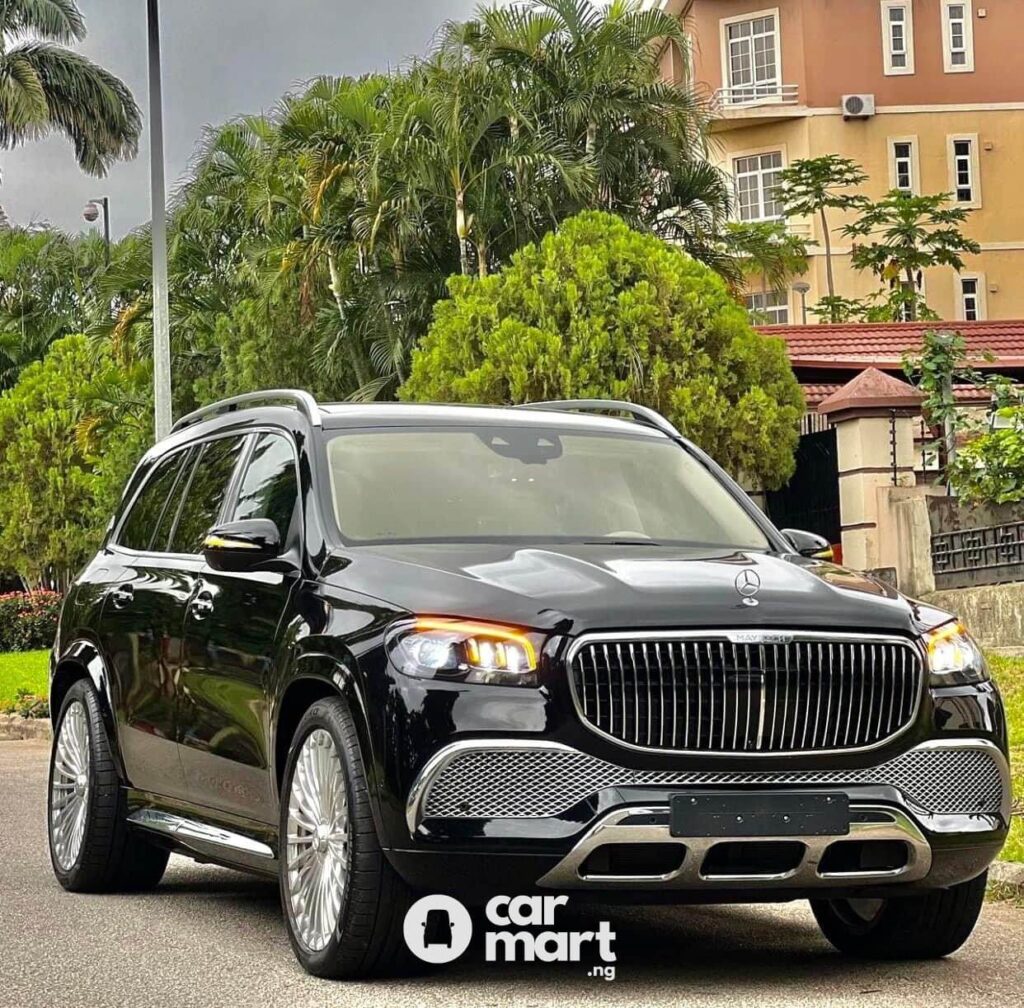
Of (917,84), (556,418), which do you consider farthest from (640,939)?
(917,84)

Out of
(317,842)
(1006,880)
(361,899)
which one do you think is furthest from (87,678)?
(1006,880)

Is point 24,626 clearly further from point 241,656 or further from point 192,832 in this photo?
point 241,656

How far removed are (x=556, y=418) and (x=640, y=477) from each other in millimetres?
432

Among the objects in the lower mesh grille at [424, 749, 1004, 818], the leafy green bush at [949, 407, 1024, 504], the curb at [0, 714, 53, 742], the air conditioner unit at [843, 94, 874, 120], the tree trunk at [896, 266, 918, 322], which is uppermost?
the air conditioner unit at [843, 94, 874, 120]

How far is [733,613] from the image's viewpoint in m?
6.06

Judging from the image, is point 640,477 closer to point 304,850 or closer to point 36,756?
point 304,850

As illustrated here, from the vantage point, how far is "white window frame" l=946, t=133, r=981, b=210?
197ft

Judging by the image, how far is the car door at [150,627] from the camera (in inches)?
310

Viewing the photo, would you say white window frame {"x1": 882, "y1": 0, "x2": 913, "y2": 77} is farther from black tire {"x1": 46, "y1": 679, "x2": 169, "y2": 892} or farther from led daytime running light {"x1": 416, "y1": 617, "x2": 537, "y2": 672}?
led daytime running light {"x1": 416, "y1": 617, "x2": 537, "y2": 672}

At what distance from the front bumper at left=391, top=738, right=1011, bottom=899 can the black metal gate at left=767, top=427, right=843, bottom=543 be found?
17638mm

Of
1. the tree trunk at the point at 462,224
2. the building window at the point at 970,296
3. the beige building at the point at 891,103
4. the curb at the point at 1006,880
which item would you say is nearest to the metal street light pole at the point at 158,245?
the tree trunk at the point at 462,224

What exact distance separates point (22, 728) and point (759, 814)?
15.4m

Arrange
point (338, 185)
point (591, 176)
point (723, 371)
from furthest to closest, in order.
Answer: point (338, 185), point (591, 176), point (723, 371)

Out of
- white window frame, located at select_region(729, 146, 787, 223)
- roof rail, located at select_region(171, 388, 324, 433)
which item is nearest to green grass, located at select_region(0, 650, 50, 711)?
roof rail, located at select_region(171, 388, 324, 433)
